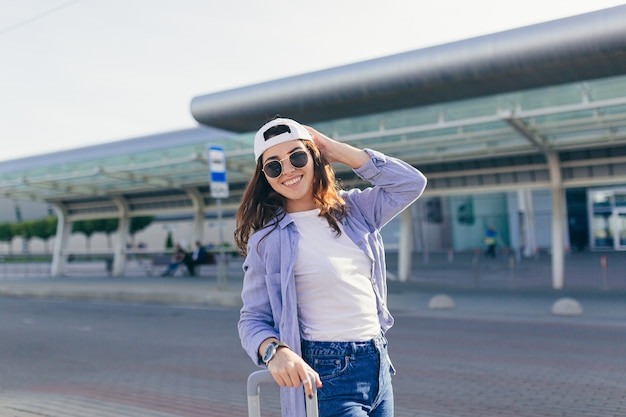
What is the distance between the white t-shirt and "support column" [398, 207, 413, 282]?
659 inches

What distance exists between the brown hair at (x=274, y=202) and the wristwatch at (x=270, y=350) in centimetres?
44

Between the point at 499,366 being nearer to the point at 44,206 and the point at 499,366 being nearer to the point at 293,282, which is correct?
the point at 293,282

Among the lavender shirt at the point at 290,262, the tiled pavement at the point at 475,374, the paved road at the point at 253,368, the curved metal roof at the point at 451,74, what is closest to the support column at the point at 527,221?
the curved metal roof at the point at 451,74

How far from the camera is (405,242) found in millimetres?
19672

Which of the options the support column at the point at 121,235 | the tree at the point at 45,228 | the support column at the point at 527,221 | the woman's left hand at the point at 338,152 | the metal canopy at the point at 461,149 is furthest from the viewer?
the tree at the point at 45,228

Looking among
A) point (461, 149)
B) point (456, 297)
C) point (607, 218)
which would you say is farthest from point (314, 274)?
point (607, 218)

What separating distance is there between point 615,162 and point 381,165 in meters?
15.0

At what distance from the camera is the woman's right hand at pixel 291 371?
2.09 m

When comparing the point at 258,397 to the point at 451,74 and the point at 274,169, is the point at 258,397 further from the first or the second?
the point at 451,74

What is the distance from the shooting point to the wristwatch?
2.17m

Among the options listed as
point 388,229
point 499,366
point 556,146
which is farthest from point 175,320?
point 388,229

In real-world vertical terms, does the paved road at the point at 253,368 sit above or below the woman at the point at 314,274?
below

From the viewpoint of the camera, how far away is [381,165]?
8.54 feet

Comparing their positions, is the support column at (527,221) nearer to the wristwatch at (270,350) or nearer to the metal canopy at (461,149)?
the metal canopy at (461,149)
